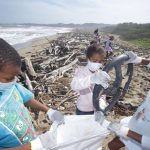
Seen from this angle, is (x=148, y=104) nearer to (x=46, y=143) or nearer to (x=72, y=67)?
(x=46, y=143)

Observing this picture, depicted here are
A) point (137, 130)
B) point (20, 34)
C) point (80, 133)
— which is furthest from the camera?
point (20, 34)

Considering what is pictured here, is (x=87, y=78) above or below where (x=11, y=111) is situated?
below

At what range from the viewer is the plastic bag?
2.51 metres

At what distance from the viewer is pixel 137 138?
2475mm

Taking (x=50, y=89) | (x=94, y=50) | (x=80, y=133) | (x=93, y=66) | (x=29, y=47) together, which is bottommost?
(x=29, y=47)

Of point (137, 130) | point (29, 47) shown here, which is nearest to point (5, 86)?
point (137, 130)

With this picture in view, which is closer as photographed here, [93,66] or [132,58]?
[132,58]

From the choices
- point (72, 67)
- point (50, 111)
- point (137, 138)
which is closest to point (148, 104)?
point (137, 138)

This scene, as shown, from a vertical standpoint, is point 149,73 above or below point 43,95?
below

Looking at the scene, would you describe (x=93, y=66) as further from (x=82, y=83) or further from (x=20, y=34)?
(x=20, y=34)

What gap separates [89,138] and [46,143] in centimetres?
50

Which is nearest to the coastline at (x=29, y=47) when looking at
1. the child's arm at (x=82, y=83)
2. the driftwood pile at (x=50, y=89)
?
the driftwood pile at (x=50, y=89)

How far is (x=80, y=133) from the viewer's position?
2742mm

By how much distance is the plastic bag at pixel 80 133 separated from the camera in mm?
2506
